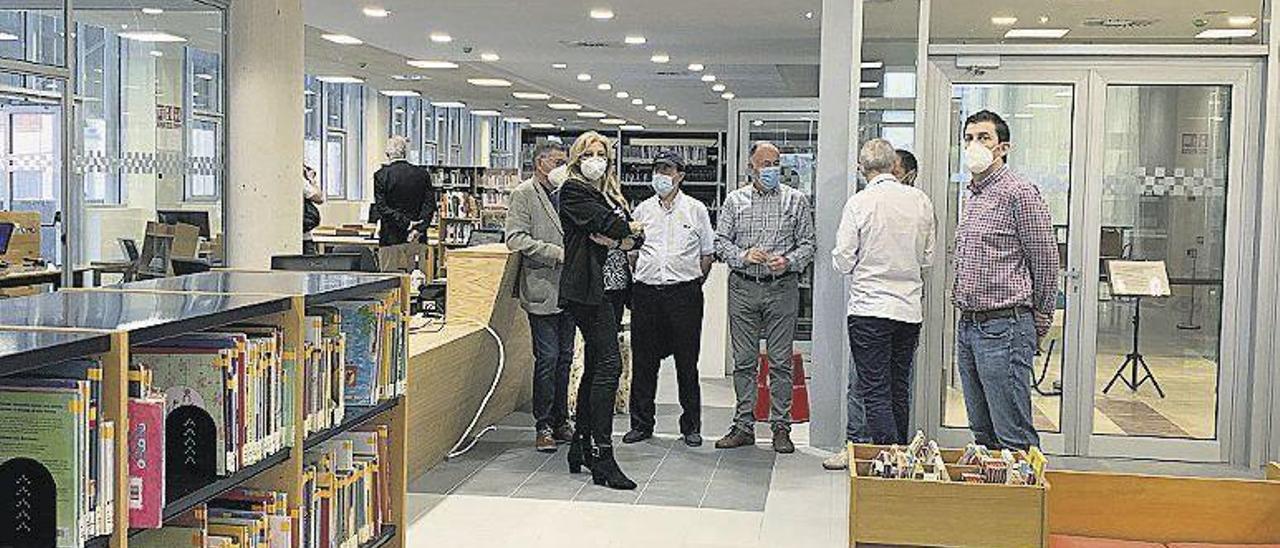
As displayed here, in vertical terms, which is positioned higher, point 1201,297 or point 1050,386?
point 1201,297

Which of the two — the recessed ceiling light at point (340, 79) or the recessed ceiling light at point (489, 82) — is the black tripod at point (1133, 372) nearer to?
the recessed ceiling light at point (489, 82)

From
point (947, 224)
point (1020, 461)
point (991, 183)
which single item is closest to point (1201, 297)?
point (947, 224)

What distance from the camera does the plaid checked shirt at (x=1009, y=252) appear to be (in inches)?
218

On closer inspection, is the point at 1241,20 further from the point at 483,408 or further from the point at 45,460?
the point at 45,460

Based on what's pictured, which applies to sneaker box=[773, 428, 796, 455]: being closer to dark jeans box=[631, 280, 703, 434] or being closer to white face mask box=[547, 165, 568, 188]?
dark jeans box=[631, 280, 703, 434]

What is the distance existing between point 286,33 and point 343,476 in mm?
5508

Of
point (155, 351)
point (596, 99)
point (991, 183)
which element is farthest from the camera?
point (596, 99)

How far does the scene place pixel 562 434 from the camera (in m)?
7.40

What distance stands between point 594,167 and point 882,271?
1.34 meters

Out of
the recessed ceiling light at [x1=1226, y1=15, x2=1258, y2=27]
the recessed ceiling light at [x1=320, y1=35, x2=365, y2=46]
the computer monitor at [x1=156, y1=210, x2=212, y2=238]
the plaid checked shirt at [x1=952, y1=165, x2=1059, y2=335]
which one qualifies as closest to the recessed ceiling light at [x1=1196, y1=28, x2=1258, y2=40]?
the recessed ceiling light at [x1=1226, y1=15, x2=1258, y2=27]

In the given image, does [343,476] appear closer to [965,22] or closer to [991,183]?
[991,183]

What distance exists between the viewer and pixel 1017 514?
377 cm

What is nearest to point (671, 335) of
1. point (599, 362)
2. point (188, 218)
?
point (599, 362)

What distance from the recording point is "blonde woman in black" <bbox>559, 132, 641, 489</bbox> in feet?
20.4
